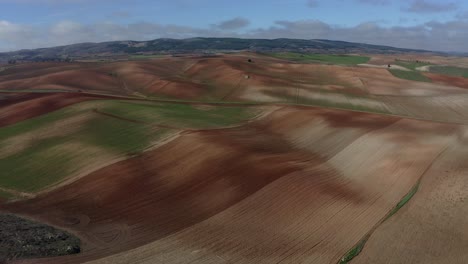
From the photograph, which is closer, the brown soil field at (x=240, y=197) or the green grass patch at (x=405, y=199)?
the brown soil field at (x=240, y=197)

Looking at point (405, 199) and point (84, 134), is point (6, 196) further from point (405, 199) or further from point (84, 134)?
point (405, 199)

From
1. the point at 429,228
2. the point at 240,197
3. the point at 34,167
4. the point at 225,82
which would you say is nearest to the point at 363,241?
the point at 429,228

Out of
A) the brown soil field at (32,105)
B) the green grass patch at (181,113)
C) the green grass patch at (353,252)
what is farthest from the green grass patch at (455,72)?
the green grass patch at (353,252)

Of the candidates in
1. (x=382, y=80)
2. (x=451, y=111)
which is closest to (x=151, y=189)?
(x=451, y=111)

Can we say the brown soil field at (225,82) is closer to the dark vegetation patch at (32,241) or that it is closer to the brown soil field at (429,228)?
the brown soil field at (429,228)

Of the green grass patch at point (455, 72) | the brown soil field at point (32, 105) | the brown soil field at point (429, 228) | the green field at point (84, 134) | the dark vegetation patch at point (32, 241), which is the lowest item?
the dark vegetation patch at point (32, 241)

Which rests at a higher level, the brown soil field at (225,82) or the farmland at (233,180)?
the brown soil field at (225,82)
